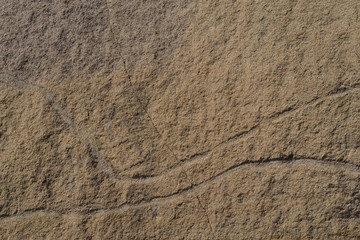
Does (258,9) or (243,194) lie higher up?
(258,9)

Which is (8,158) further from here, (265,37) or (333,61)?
(333,61)

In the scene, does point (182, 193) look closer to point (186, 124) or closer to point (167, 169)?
point (167, 169)

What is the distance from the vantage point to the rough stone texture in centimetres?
143

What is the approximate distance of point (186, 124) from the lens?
1.48m

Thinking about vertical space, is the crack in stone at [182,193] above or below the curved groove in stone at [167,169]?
below

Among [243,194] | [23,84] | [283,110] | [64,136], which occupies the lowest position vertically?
[243,194]

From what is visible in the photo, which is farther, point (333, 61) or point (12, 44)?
point (12, 44)

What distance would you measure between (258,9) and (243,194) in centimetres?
50

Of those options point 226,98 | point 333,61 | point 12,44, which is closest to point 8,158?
point 12,44

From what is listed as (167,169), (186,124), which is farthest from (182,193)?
(186,124)

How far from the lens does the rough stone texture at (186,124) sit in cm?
143

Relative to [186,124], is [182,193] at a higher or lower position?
lower

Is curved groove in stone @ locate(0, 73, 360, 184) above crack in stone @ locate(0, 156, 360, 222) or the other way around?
above

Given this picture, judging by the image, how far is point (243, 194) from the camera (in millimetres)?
1450
